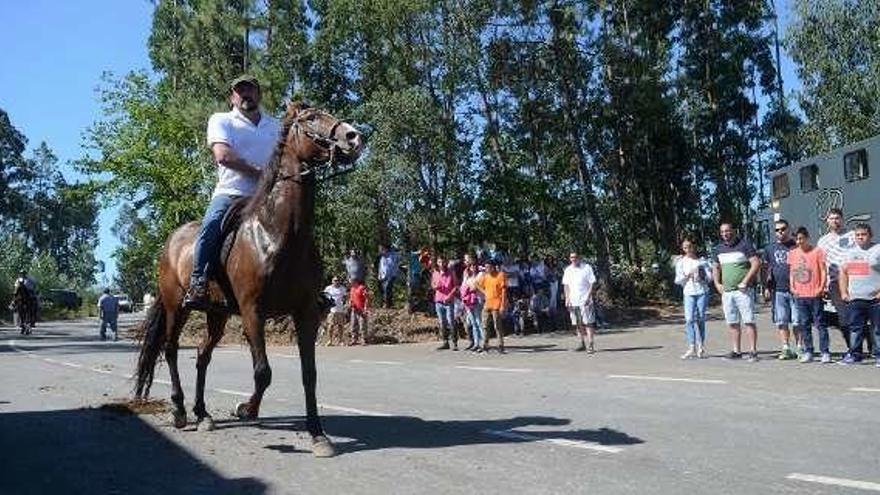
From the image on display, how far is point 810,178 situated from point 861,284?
7791mm

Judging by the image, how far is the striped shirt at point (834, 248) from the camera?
13.6 m

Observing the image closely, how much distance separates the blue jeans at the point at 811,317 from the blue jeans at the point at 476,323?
7360 millimetres

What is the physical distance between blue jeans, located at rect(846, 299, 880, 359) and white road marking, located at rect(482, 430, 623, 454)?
25.0 ft

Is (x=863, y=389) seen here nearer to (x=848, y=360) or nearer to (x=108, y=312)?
(x=848, y=360)

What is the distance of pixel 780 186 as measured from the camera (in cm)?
2141

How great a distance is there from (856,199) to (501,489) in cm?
1538

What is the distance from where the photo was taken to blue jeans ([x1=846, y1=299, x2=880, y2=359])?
1282cm

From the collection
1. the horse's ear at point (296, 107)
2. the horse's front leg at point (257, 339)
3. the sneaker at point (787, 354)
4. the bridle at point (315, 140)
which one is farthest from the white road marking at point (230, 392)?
the sneaker at point (787, 354)

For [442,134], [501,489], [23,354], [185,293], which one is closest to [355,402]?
[185,293]

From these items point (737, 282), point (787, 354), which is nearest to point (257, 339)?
point (737, 282)

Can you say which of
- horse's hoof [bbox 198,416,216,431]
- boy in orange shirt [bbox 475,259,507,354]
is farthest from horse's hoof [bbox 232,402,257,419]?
boy in orange shirt [bbox 475,259,507,354]

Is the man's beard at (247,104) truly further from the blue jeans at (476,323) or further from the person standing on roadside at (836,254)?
the blue jeans at (476,323)

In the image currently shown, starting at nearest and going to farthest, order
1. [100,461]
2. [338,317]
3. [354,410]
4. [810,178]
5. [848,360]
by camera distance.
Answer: [100,461]
[354,410]
[848,360]
[810,178]
[338,317]

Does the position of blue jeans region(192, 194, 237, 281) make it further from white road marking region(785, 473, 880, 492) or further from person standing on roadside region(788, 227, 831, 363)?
person standing on roadside region(788, 227, 831, 363)
